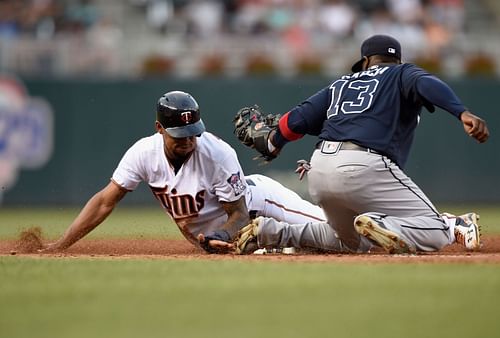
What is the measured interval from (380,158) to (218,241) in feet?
4.04

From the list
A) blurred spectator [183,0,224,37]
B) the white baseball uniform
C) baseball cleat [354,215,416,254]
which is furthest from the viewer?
blurred spectator [183,0,224,37]

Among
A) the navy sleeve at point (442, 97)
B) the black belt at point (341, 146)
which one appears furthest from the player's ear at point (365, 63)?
the navy sleeve at point (442, 97)

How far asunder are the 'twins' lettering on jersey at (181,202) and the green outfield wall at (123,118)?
737 cm

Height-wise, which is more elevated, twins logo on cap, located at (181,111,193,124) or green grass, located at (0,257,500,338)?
twins logo on cap, located at (181,111,193,124)

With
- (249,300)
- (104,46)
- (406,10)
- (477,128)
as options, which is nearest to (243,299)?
(249,300)

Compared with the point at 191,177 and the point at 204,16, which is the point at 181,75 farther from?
the point at 191,177

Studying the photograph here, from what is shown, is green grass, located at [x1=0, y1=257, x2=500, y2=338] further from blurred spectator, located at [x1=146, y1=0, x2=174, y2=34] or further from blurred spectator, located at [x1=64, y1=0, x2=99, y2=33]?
blurred spectator, located at [x1=146, y1=0, x2=174, y2=34]

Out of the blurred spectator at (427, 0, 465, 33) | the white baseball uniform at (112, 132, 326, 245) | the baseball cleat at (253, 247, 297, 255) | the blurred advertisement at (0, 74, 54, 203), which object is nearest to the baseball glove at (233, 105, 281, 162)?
the white baseball uniform at (112, 132, 326, 245)

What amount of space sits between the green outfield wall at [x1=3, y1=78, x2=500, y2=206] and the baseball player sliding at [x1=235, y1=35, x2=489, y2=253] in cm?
766

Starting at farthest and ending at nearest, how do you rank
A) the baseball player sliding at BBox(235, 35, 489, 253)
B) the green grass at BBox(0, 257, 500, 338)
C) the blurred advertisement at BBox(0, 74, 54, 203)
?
the blurred advertisement at BBox(0, 74, 54, 203)
the baseball player sliding at BBox(235, 35, 489, 253)
the green grass at BBox(0, 257, 500, 338)

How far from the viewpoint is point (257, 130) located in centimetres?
719

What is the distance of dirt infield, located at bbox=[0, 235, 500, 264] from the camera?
6.00 meters

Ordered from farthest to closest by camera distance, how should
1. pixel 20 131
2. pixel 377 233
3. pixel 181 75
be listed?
pixel 181 75
pixel 20 131
pixel 377 233

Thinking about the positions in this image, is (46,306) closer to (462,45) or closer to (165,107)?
(165,107)
